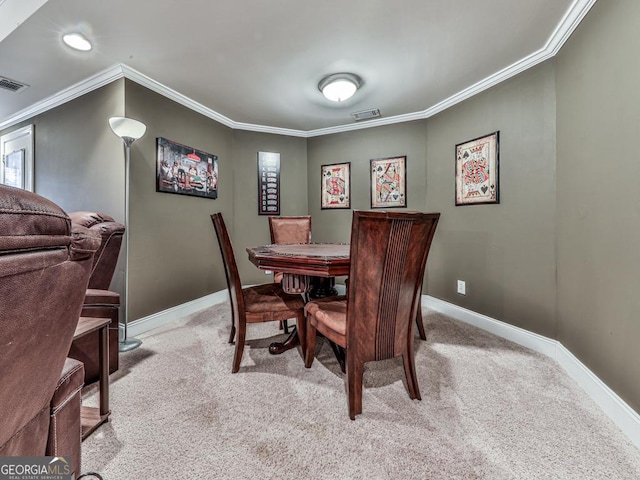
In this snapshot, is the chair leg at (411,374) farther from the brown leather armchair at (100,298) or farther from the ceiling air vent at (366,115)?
the ceiling air vent at (366,115)

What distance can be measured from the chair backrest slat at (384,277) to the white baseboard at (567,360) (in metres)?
1.05

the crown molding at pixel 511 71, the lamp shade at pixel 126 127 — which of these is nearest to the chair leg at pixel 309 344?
the lamp shade at pixel 126 127

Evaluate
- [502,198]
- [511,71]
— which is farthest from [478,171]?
[511,71]

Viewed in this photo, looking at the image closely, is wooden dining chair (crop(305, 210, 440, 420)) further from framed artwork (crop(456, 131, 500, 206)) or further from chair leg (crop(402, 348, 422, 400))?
framed artwork (crop(456, 131, 500, 206))

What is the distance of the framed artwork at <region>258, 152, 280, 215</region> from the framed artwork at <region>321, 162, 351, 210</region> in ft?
2.14

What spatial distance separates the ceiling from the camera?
1.78 metres

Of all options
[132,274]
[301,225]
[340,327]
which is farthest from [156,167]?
[340,327]

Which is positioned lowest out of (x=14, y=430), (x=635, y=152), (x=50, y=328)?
(x=14, y=430)

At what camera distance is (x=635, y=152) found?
1321 millimetres

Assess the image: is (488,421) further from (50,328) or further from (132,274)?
(132,274)

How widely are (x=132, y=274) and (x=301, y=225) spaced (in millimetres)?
1702

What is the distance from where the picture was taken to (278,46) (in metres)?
2.14

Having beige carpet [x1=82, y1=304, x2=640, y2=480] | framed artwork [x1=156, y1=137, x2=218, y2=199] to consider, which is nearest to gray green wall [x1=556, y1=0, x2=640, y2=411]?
beige carpet [x1=82, y1=304, x2=640, y2=480]

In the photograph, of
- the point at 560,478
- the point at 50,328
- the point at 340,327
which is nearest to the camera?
the point at 50,328
